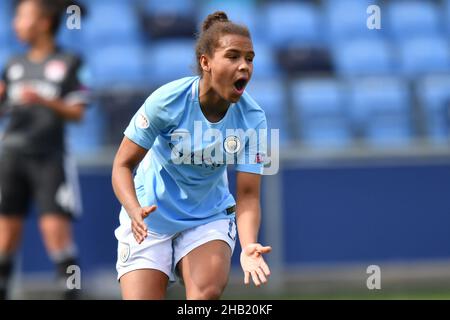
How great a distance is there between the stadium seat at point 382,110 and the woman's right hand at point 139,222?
5280 mm

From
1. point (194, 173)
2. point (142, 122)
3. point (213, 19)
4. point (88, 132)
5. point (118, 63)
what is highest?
point (118, 63)

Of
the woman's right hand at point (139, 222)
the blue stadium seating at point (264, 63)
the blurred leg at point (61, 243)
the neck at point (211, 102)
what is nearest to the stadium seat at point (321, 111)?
the blue stadium seating at point (264, 63)

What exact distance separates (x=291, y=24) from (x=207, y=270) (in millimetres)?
7662

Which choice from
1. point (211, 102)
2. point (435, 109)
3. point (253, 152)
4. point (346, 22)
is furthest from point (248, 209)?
point (346, 22)

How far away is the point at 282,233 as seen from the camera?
1010cm

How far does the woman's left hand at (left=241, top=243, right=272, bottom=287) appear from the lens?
524 cm

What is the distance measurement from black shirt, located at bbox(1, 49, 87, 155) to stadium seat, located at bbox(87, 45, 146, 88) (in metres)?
2.92

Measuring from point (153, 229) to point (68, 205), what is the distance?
2.68m

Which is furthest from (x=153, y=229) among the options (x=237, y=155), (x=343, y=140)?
(x=343, y=140)

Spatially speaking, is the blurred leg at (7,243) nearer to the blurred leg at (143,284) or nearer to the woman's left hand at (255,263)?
the blurred leg at (143,284)

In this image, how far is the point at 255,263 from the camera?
5312mm

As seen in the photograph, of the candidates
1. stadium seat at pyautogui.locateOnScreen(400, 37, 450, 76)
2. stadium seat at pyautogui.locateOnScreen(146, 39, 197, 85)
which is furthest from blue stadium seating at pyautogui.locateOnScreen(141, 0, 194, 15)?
stadium seat at pyautogui.locateOnScreen(400, 37, 450, 76)

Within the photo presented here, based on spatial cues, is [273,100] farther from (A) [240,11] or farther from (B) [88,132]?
(A) [240,11]

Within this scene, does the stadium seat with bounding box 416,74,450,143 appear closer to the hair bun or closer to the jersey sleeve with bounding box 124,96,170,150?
the hair bun
